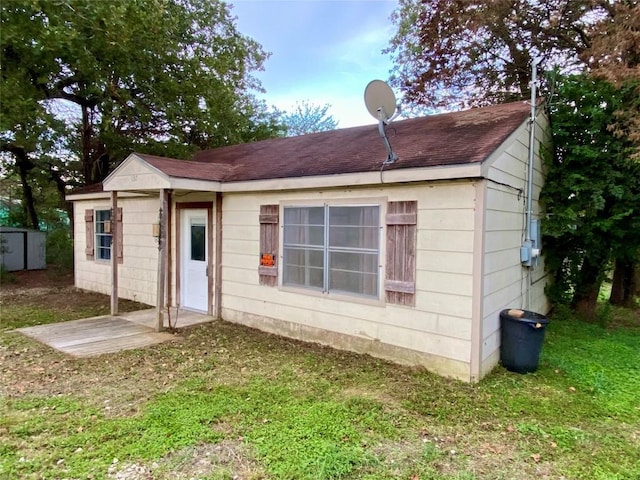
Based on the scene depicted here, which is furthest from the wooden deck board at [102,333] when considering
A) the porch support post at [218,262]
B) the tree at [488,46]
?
the tree at [488,46]

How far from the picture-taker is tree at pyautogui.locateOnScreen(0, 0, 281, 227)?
7816mm

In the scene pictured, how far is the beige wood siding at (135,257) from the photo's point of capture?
7.80m

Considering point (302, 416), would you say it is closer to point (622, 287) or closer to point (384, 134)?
point (384, 134)

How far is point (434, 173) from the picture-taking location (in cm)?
413

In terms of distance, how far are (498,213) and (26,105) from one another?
9.65m

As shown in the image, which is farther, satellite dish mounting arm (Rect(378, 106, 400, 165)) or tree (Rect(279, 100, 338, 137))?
tree (Rect(279, 100, 338, 137))

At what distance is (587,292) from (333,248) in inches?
196

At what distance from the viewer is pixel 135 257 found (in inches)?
322

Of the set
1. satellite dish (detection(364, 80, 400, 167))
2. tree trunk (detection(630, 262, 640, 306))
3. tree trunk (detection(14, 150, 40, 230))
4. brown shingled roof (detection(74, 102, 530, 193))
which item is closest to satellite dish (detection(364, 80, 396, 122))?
satellite dish (detection(364, 80, 400, 167))

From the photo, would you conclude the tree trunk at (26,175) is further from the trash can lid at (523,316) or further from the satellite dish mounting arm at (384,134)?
the trash can lid at (523,316)

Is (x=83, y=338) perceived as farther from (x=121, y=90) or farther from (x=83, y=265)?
(x=121, y=90)

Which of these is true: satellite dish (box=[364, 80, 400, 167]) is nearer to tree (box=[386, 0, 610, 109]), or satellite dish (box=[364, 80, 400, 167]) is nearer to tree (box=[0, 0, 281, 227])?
tree (box=[386, 0, 610, 109])

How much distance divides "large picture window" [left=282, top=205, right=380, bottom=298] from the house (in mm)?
17

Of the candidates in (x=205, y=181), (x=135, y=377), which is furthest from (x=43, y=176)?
(x=135, y=377)
